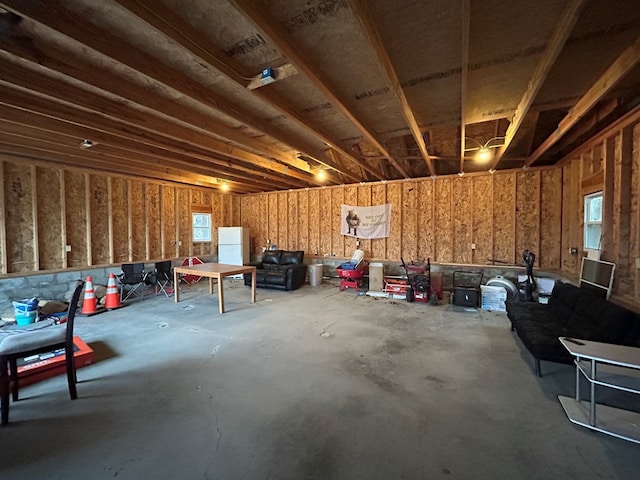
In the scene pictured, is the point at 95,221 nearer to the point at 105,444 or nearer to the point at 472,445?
the point at 105,444

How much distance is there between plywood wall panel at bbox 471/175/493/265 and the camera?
5848 mm

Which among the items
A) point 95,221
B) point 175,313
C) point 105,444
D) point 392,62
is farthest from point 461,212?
point 95,221

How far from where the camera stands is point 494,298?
4934 mm

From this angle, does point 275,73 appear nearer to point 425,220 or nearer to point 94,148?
point 94,148

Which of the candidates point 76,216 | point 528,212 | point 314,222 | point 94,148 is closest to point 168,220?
point 76,216

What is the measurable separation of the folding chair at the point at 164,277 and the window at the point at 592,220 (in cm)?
794

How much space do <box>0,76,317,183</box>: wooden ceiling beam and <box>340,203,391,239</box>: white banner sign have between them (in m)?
4.14

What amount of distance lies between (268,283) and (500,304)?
197 inches

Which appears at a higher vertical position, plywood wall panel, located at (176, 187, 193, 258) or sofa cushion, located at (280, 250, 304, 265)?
plywood wall panel, located at (176, 187, 193, 258)

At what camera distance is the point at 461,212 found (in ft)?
20.1

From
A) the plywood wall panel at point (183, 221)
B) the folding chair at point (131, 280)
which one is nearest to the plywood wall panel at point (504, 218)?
the folding chair at point (131, 280)

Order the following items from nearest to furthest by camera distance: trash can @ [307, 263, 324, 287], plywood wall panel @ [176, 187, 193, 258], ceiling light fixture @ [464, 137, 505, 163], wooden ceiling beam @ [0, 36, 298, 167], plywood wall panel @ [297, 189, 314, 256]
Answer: wooden ceiling beam @ [0, 36, 298, 167] < ceiling light fixture @ [464, 137, 505, 163] < trash can @ [307, 263, 324, 287] < plywood wall panel @ [176, 187, 193, 258] < plywood wall panel @ [297, 189, 314, 256]

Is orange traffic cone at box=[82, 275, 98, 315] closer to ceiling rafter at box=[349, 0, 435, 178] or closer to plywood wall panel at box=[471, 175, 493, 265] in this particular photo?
ceiling rafter at box=[349, 0, 435, 178]

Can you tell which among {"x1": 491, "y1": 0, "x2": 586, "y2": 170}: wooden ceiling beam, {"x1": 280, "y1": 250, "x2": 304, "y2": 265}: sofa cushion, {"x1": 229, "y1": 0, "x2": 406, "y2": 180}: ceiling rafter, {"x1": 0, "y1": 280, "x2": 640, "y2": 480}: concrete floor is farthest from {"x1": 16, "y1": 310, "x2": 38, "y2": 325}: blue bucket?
{"x1": 491, "y1": 0, "x2": 586, "y2": 170}: wooden ceiling beam
